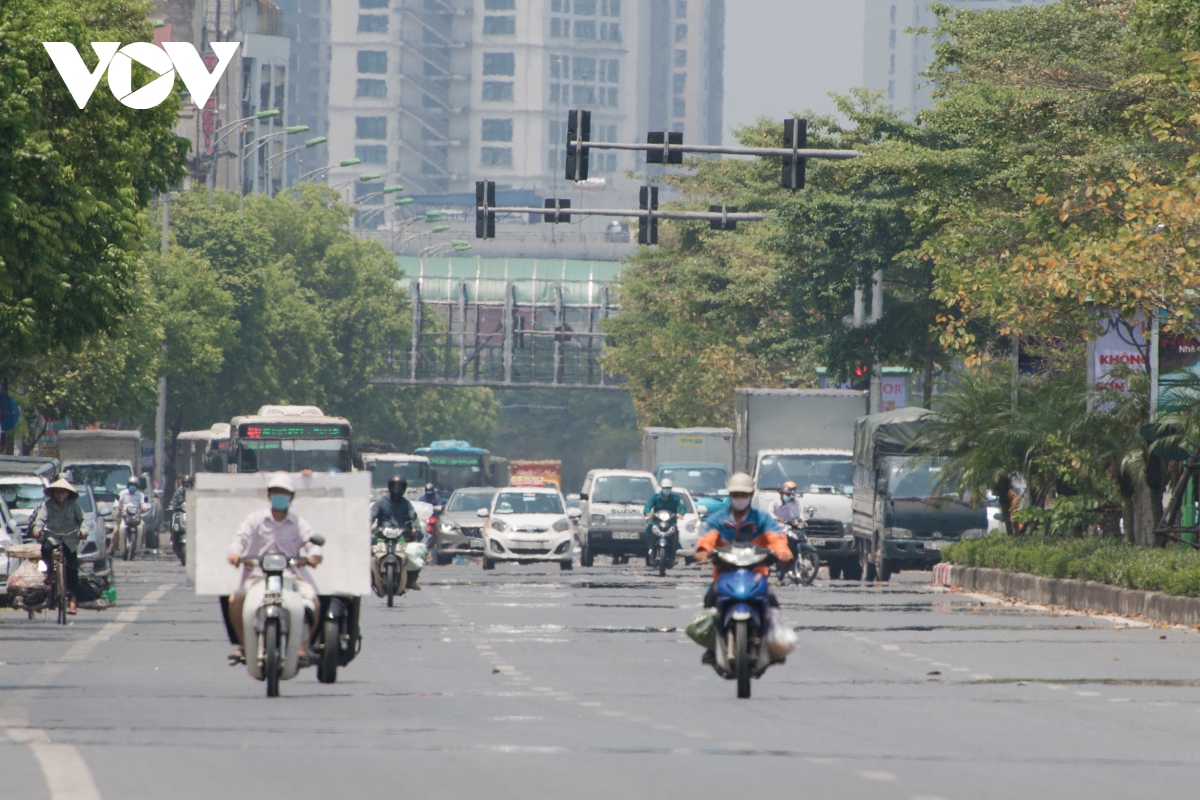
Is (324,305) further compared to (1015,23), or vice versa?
(324,305)

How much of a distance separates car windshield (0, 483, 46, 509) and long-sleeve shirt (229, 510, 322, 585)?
18.5 meters

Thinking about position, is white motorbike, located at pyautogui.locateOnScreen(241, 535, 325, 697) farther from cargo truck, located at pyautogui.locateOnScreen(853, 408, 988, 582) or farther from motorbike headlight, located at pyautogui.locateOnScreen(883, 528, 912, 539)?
motorbike headlight, located at pyautogui.locateOnScreen(883, 528, 912, 539)

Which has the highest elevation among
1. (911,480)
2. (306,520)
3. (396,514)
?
(911,480)

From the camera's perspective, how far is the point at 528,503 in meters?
41.8

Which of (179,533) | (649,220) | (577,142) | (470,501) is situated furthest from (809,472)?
(577,142)

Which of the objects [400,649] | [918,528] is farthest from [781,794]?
[918,528]

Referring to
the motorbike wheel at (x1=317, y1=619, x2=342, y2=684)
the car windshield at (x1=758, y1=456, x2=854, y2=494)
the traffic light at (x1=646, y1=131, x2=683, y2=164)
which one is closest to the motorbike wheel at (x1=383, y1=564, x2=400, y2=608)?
the traffic light at (x1=646, y1=131, x2=683, y2=164)

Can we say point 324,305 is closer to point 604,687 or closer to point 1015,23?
point 1015,23

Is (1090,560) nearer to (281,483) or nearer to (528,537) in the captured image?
(281,483)

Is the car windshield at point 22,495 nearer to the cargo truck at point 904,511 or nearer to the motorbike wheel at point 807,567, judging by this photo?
the motorbike wheel at point 807,567

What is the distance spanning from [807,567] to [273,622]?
829 inches

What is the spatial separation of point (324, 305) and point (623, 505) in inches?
2035

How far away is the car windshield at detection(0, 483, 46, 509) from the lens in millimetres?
31984

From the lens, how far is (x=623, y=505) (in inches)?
1763
